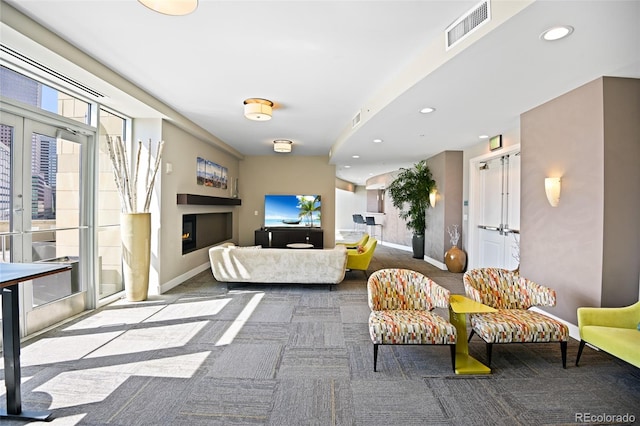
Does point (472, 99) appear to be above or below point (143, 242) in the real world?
above

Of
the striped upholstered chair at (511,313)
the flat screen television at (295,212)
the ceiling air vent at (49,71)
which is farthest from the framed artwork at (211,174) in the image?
the striped upholstered chair at (511,313)

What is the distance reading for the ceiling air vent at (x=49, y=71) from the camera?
2.80 meters

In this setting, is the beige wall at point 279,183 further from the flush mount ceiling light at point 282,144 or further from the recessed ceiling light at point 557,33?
the recessed ceiling light at point 557,33

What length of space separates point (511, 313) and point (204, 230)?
5840mm

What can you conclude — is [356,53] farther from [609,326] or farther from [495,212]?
[495,212]

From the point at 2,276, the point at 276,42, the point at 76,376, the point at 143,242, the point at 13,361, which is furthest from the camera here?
the point at 143,242

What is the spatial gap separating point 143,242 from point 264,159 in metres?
4.96

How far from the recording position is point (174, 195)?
536cm

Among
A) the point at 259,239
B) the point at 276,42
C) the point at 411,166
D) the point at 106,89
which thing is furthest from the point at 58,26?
the point at 411,166

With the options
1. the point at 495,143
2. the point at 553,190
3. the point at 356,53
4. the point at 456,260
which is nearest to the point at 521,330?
the point at 553,190

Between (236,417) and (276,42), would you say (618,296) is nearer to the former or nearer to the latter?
(236,417)

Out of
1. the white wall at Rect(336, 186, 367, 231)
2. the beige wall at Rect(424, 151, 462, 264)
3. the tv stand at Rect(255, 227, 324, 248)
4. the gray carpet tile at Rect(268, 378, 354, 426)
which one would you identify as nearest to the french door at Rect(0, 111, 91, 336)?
the gray carpet tile at Rect(268, 378, 354, 426)

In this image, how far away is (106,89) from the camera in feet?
11.9

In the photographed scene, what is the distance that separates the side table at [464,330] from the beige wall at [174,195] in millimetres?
4166
